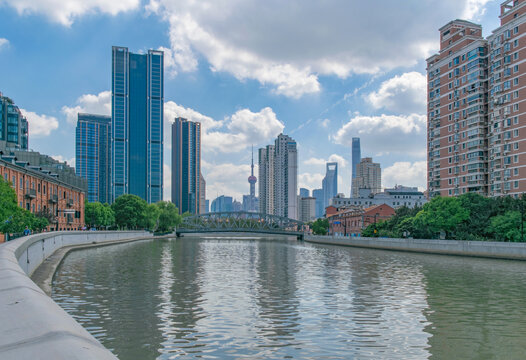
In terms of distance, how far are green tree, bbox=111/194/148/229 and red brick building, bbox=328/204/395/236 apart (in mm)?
58388

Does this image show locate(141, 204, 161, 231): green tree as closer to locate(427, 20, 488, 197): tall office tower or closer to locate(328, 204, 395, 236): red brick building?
locate(328, 204, 395, 236): red brick building

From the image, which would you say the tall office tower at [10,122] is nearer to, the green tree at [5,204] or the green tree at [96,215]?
the green tree at [96,215]

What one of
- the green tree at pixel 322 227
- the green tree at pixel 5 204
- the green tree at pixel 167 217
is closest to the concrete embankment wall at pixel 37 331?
the green tree at pixel 5 204

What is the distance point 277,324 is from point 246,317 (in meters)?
1.71

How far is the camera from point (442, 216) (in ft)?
251

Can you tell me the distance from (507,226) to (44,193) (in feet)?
249

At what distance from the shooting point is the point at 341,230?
15538cm

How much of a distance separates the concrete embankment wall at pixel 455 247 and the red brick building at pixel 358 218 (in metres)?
26.7

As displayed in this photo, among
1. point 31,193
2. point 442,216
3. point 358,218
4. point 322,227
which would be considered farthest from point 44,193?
point 322,227

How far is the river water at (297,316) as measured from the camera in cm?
1429

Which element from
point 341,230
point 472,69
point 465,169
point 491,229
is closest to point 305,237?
point 341,230

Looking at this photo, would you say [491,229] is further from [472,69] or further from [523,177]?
[472,69]

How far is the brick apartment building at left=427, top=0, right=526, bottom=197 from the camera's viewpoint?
8281 cm

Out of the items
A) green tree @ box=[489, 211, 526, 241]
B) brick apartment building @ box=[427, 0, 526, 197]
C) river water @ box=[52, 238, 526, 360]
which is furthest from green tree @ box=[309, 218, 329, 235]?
river water @ box=[52, 238, 526, 360]
